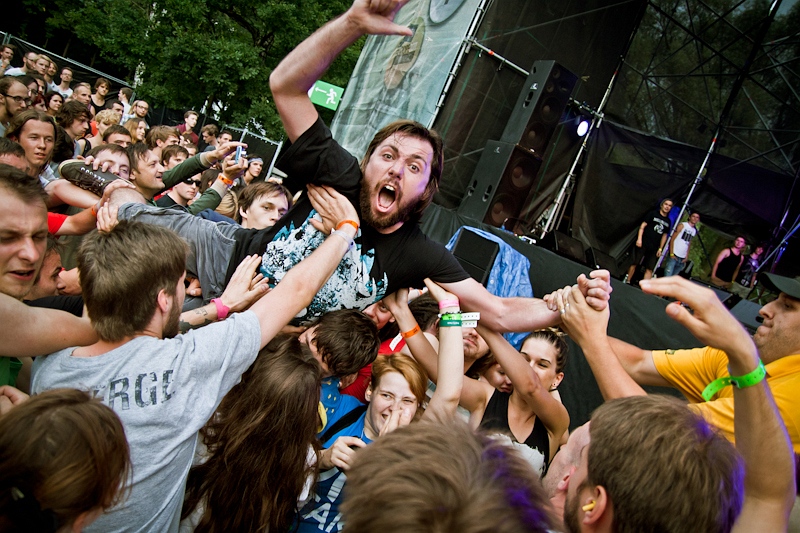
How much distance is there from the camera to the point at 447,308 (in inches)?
93.7

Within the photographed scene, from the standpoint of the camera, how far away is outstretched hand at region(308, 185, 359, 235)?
7.00 ft

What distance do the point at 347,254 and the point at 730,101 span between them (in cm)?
1006

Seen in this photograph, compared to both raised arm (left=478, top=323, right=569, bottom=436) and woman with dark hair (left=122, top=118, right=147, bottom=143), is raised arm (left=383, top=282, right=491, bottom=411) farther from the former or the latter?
woman with dark hair (left=122, top=118, right=147, bottom=143)

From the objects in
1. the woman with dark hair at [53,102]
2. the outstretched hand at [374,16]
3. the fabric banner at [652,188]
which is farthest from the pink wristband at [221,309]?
the fabric banner at [652,188]

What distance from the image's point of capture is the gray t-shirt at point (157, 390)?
146 cm

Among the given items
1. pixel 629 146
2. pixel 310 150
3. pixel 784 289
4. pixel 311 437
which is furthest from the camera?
pixel 629 146

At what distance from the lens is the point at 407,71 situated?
30.5 ft

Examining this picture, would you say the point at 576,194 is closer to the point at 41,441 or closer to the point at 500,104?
the point at 500,104

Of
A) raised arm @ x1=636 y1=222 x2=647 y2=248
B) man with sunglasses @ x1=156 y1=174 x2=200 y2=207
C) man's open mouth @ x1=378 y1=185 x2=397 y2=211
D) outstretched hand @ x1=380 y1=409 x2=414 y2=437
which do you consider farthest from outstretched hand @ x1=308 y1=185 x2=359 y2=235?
raised arm @ x1=636 y1=222 x2=647 y2=248

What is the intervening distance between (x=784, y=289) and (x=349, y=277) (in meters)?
1.85

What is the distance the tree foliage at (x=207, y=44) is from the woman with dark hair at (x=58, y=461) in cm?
1670

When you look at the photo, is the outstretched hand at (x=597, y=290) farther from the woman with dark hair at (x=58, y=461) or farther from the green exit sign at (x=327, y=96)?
the green exit sign at (x=327, y=96)

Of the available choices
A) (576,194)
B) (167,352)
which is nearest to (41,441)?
(167,352)

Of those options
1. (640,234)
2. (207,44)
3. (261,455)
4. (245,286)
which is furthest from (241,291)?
(207,44)
